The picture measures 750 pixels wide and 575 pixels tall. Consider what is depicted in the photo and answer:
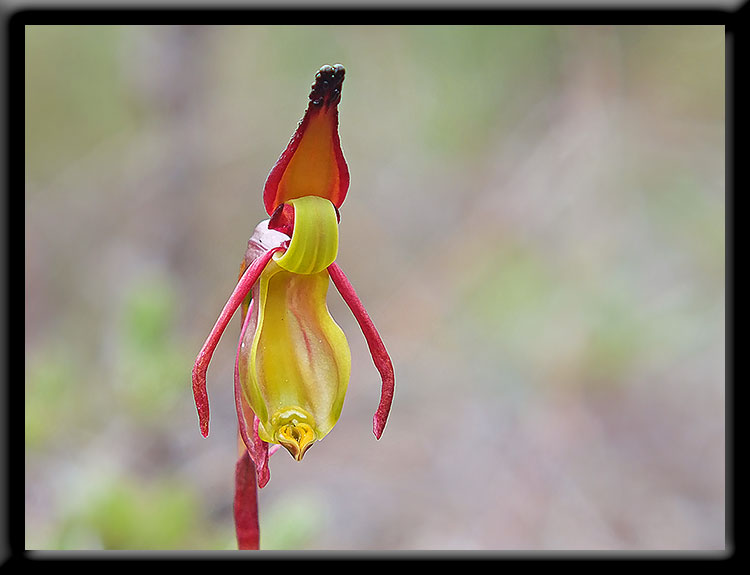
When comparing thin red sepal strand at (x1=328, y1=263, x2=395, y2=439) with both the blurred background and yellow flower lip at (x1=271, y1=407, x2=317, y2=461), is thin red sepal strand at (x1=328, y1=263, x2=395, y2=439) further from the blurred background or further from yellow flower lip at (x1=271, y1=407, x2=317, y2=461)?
the blurred background

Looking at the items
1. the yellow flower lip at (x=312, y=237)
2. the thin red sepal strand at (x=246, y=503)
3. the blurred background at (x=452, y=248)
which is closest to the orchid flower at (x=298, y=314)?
the yellow flower lip at (x=312, y=237)

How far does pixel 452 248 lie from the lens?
394cm

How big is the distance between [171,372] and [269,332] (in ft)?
4.65

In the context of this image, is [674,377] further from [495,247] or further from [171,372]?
[171,372]

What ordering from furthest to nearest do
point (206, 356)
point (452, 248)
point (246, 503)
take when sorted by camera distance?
point (452, 248)
point (246, 503)
point (206, 356)

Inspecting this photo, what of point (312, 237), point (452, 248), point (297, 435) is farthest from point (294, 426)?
point (452, 248)

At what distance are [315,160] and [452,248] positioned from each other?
3.25m

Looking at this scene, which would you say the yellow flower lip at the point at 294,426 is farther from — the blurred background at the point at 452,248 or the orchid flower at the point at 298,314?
the blurred background at the point at 452,248

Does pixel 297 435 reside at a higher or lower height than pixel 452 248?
lower

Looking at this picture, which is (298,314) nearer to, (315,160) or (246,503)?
(315,160)

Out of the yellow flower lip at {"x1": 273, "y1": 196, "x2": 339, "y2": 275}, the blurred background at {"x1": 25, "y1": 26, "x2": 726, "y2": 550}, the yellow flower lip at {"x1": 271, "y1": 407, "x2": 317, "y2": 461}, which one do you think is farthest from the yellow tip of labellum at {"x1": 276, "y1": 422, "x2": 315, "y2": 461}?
the blurred background at {"x1": 25, "y1": 26, "x2": 726, "y2": 550}

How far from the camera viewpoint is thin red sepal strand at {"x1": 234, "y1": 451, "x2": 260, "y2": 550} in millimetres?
877

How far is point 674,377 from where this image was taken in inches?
139
